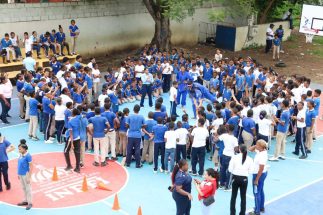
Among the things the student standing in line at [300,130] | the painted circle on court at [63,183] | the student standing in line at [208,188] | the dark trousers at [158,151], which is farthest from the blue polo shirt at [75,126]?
the student standing in line at [300,130]

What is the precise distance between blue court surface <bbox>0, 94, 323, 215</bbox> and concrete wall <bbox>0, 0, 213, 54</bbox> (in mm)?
10967

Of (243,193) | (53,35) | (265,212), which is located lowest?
(265,212)

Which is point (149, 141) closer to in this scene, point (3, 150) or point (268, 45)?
point (3, 150)

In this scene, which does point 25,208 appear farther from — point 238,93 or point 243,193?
point 238,93

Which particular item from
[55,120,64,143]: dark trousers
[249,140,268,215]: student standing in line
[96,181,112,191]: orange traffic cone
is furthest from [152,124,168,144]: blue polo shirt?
[55,120,64,143]: dark trousers

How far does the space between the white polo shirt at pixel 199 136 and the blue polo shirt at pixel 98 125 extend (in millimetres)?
2463

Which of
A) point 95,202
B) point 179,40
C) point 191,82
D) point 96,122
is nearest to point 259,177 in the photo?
point 95,202

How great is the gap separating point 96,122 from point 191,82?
5.16 meters

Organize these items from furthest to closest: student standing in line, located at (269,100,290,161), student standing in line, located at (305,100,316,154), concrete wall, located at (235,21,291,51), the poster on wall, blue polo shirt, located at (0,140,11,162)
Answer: concrete wall, located at (235,21,291,51), the poster on wall, student standing in line, located at (305,100,316,154), student standing in line, located at (269,100,290,161), blue polo shirt, located at (0,140,11,162)

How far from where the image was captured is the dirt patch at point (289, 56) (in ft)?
84.4

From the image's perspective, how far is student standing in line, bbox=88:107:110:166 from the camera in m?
12.8

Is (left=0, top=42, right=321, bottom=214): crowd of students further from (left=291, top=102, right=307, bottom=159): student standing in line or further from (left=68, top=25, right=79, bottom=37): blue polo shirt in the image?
(left=68, top=25, right=79, bottom=37): blue polo shirt

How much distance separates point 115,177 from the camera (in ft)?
41.2

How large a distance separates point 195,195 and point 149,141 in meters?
2.30
